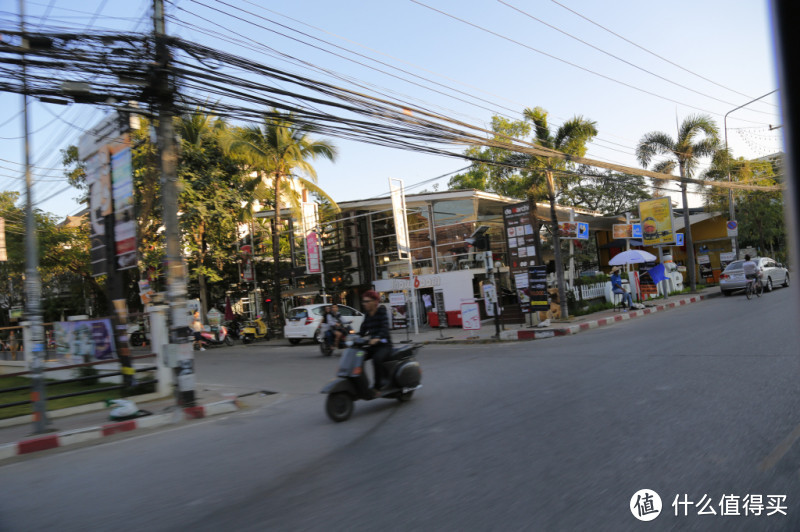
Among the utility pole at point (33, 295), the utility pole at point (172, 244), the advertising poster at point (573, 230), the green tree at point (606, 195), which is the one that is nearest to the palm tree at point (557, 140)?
the advertising poster at point (573, 230)

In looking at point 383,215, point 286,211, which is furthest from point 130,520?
point 286,211

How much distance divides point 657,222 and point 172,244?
24.5m

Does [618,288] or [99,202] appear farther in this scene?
[618,288]

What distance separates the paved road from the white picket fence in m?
14.8

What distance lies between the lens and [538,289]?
56.9ft

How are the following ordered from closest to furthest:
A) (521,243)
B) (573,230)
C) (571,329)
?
1. (571,329)
2. (521,243)
3. (573,230)

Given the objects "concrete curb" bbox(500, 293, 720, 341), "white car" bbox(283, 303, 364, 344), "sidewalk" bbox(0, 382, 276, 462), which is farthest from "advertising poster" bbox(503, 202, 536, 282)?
"sidewalk" bbox(0, 382, 276, 462)

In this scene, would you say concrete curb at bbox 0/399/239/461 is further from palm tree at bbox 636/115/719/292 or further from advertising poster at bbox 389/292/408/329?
palm tree at bbox 636/115/719/292

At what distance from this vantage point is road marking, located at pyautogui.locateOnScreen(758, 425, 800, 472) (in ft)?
12.3

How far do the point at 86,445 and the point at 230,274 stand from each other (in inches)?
1007

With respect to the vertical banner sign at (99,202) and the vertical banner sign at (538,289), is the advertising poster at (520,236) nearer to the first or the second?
the vertical banner sign at (538,289)

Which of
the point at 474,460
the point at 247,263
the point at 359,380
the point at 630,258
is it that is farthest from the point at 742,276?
the point at 247,263

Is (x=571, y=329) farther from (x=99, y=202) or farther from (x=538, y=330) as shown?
(x=99, y=202)

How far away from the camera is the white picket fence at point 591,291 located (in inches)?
922
